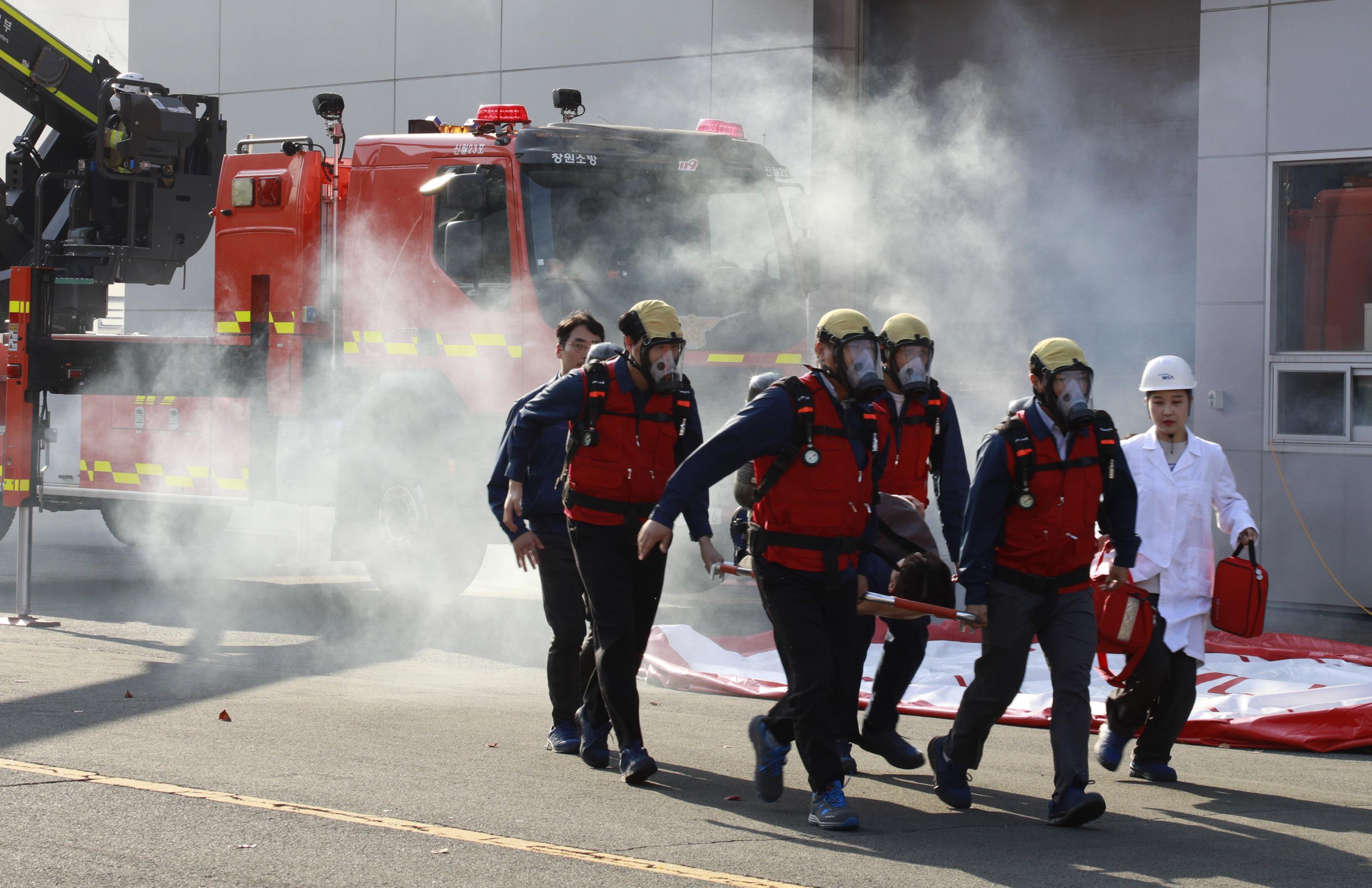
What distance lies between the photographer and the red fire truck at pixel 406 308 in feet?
32.2

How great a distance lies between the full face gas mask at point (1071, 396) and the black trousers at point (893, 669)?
1.22 m

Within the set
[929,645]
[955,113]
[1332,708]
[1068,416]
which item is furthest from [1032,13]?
[1068,416]

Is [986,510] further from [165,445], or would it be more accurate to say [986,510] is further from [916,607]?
[165,445]

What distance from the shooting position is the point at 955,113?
14.9 m

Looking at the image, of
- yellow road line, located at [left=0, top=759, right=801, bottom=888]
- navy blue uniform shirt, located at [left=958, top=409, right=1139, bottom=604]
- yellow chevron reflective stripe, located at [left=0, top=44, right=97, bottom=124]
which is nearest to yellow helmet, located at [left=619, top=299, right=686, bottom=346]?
navy blue uniform shirt, located at [left=958, top=409, right=1139, bottom=604]

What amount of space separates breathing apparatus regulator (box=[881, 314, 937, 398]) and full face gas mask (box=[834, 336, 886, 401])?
102 cm

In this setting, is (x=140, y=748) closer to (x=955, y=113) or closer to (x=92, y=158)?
(x=92, y=158)

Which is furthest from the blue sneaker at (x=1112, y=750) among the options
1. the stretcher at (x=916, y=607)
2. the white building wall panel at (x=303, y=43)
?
the white building wall panel at (x=303, y=43)

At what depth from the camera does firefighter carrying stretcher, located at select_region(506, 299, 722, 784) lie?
571cm

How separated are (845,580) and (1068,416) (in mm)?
951

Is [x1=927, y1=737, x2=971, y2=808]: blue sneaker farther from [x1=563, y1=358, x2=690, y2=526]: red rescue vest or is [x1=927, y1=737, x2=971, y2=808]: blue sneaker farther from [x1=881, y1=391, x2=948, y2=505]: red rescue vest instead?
[x1=563, y1=358, x2=690, y2=526]: red rescue vest

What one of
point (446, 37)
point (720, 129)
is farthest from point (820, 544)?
point (446, 37)

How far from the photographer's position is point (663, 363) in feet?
18.7

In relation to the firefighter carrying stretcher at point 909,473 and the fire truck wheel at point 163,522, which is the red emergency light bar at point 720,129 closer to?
the firefighter carrying stretcher at point 909,473
